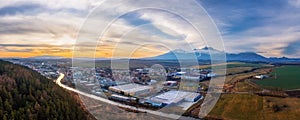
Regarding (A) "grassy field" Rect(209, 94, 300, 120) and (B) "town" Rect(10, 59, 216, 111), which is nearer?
(A) "grassy field" Rect(209, 94, 300, 120)

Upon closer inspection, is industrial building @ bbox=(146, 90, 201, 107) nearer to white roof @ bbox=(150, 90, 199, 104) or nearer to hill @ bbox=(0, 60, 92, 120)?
white roof @ bbox=(150, 90, 199, 104)

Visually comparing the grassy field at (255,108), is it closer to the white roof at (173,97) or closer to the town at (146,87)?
the town at (146,87)

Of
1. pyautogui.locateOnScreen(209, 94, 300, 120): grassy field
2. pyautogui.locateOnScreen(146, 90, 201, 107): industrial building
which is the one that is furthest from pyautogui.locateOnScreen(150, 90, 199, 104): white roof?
pyautogui.locateOnScreen(209, 94, 300, 120): grassy field

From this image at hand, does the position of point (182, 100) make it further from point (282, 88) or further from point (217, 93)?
point (282, 88)

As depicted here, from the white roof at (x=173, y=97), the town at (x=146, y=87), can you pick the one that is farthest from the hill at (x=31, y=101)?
the white roof at (x=173, y=97)

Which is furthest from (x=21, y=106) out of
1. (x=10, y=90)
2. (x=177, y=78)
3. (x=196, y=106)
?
(x=177, y=78)

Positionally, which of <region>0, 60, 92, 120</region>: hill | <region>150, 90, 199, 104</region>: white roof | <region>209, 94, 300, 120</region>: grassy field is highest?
<region>0, 60, 92, 120</region>: hill

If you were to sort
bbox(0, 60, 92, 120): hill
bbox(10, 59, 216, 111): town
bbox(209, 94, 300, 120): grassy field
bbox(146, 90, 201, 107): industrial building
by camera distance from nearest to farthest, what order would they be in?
bbox(0, 60, 92, 120): hill → bbox(209, 94, 300, 120): grassy field → bbox(146, 90, 201, 107): industrial building → bbox(10, 59, 216, 111): town
